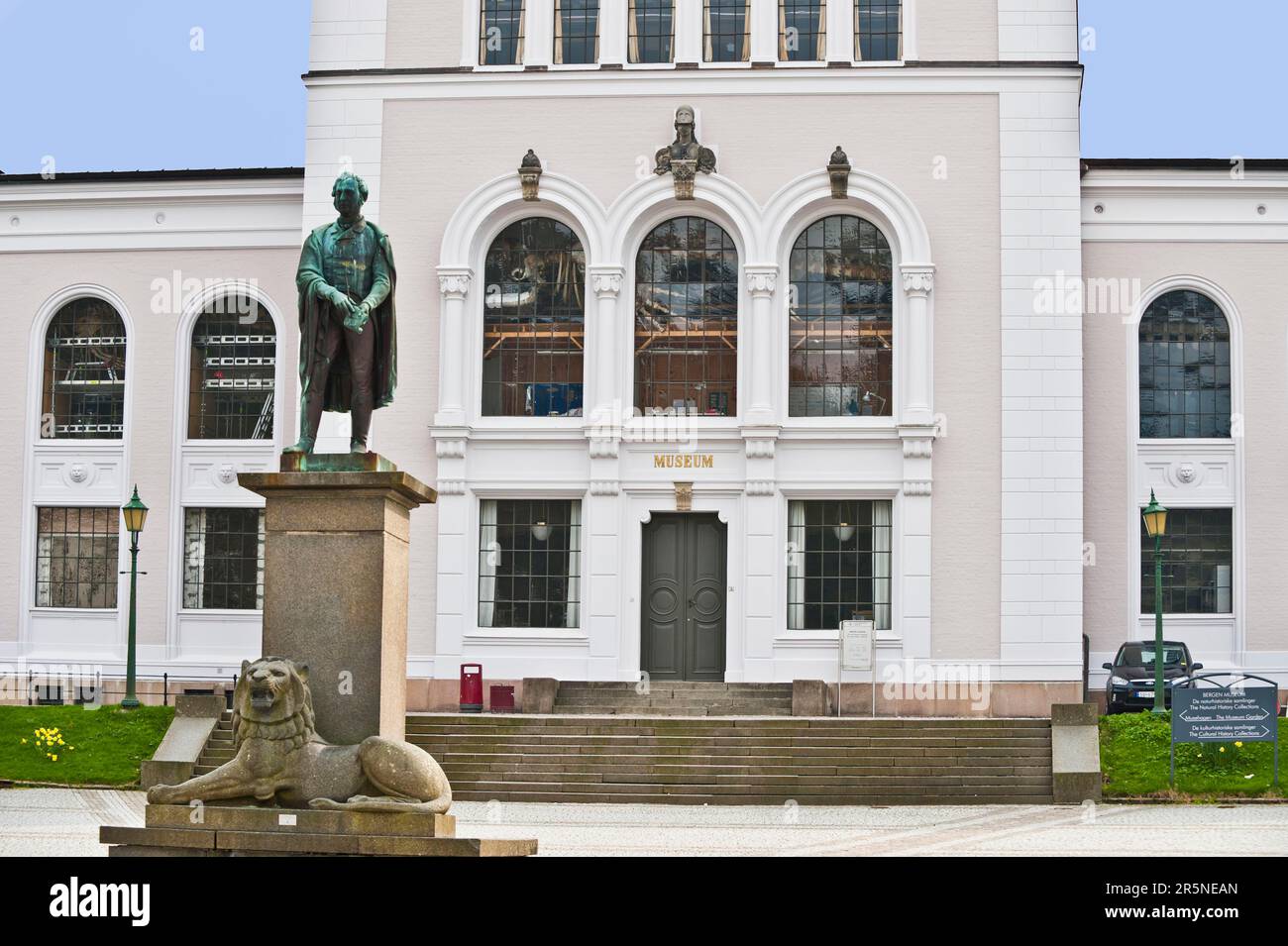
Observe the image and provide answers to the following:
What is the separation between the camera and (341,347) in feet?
46.5

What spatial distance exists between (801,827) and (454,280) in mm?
14301

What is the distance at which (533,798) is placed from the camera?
25.2 m

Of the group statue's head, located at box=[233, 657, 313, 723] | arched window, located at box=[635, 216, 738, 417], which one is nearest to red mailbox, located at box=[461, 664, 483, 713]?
arched window, located at box=[635, 216, 738, 417]

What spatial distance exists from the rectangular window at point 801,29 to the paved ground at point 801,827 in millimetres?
14862

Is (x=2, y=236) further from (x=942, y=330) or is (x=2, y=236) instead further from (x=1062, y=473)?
(x=1062, y=473)

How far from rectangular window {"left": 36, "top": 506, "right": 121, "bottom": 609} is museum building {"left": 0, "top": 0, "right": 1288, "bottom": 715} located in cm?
53

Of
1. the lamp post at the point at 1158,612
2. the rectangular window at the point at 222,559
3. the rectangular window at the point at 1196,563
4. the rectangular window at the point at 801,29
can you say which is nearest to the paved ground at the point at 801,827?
the lamp post at the point at 1158,612

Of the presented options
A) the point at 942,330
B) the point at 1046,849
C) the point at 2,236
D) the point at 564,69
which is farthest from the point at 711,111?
the point at 1046,849

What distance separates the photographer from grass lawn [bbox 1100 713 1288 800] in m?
24.4

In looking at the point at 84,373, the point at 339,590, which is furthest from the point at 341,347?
the point at 84,373

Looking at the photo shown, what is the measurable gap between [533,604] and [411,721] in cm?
575

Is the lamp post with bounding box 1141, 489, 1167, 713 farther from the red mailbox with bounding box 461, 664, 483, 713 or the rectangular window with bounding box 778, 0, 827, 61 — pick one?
the red mailbox with bounding box 461, 664, 483, 713

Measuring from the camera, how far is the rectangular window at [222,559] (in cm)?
3466

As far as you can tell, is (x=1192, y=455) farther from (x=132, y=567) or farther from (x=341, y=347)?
(x=341, y=347)
